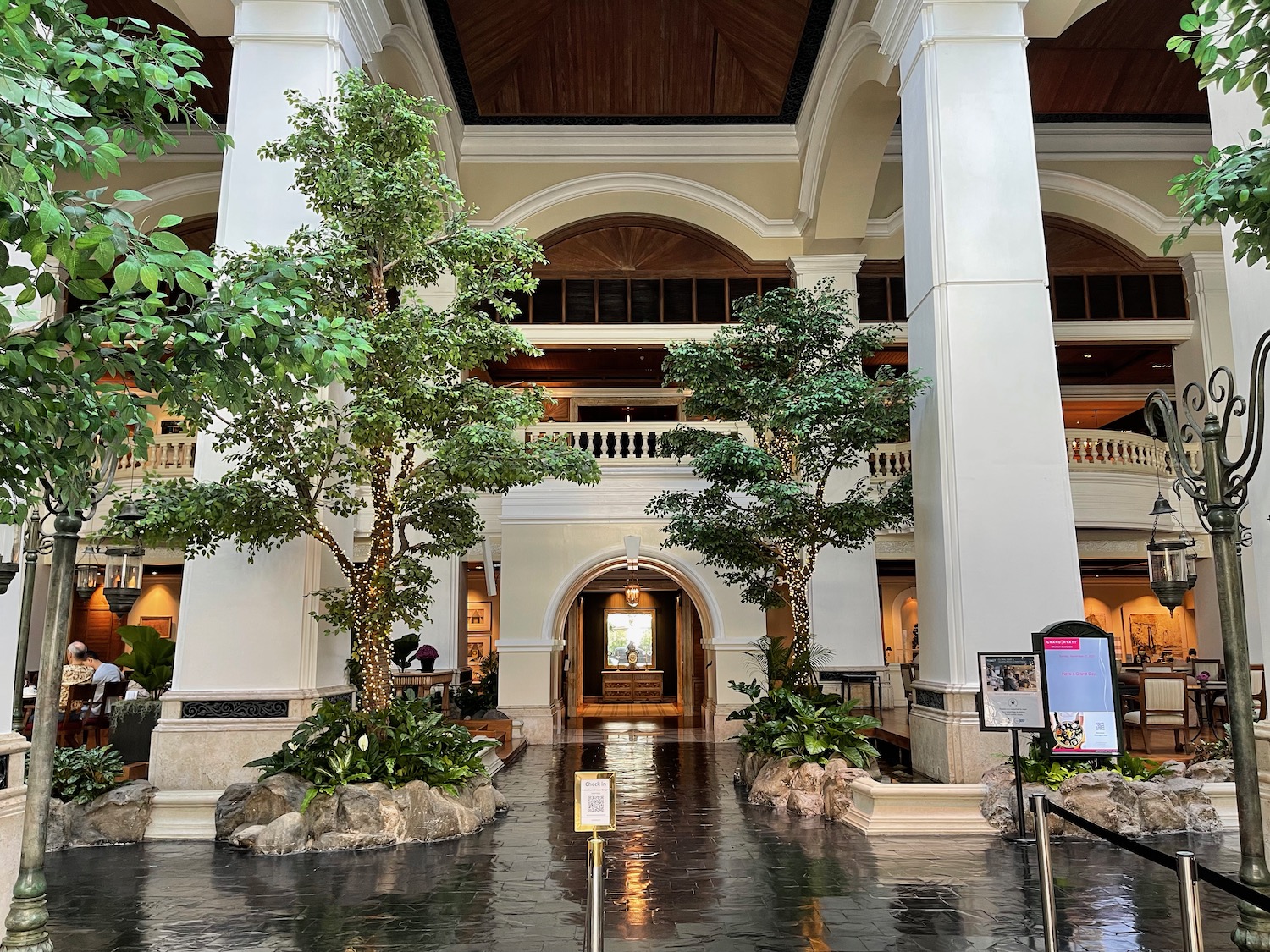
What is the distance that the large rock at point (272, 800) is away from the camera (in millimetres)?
6867

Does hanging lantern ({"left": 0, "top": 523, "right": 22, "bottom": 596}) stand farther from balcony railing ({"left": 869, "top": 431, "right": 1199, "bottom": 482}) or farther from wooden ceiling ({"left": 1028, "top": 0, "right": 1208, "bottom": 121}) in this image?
wooden ceiling ({"left": 1028, "top": 0, "right": 1208, "bottom": 121})

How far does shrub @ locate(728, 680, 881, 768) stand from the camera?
27.4 ft

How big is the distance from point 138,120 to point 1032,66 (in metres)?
13.4

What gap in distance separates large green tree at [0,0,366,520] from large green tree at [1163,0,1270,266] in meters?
3.07

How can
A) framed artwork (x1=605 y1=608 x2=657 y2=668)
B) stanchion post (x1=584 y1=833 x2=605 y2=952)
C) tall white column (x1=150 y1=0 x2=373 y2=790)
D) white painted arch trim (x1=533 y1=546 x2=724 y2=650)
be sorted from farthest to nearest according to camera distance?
framed artwork (x1=605 y1=608 x2=657 y2=668) < white painted arch trim (x1=533 y1=546 x2=724 y2=650) < tall white column (x1=150 y1=0 x2=373 y2=790) < stanchion post (x1=584 y1=833 x2=605 y2=952)

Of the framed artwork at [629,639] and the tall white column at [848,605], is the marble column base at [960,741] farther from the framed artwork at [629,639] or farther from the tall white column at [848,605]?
the framed artwork at [629,639]

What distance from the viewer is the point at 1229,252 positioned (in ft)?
18.0

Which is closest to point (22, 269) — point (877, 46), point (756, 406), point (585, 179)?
point (756, 406)

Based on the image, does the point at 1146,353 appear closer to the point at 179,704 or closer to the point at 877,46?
the point at 877,46

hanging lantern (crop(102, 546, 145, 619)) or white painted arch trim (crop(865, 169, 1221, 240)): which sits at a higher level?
white painted arch trim (crop(865, 169, 1221, 240))

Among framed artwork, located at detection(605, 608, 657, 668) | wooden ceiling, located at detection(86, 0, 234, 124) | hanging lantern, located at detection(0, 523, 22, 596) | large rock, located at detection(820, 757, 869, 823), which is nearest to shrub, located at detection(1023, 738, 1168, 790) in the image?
large rock, located at detection(820, 757, 869, 823)

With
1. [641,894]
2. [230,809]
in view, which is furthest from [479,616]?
[641,894]

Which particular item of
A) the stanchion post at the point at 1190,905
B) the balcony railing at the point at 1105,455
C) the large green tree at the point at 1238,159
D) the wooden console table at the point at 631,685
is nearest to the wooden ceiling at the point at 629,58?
the balcony railing at the point at 1105,455

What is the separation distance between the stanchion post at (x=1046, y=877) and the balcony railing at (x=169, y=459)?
1313 centimetres
